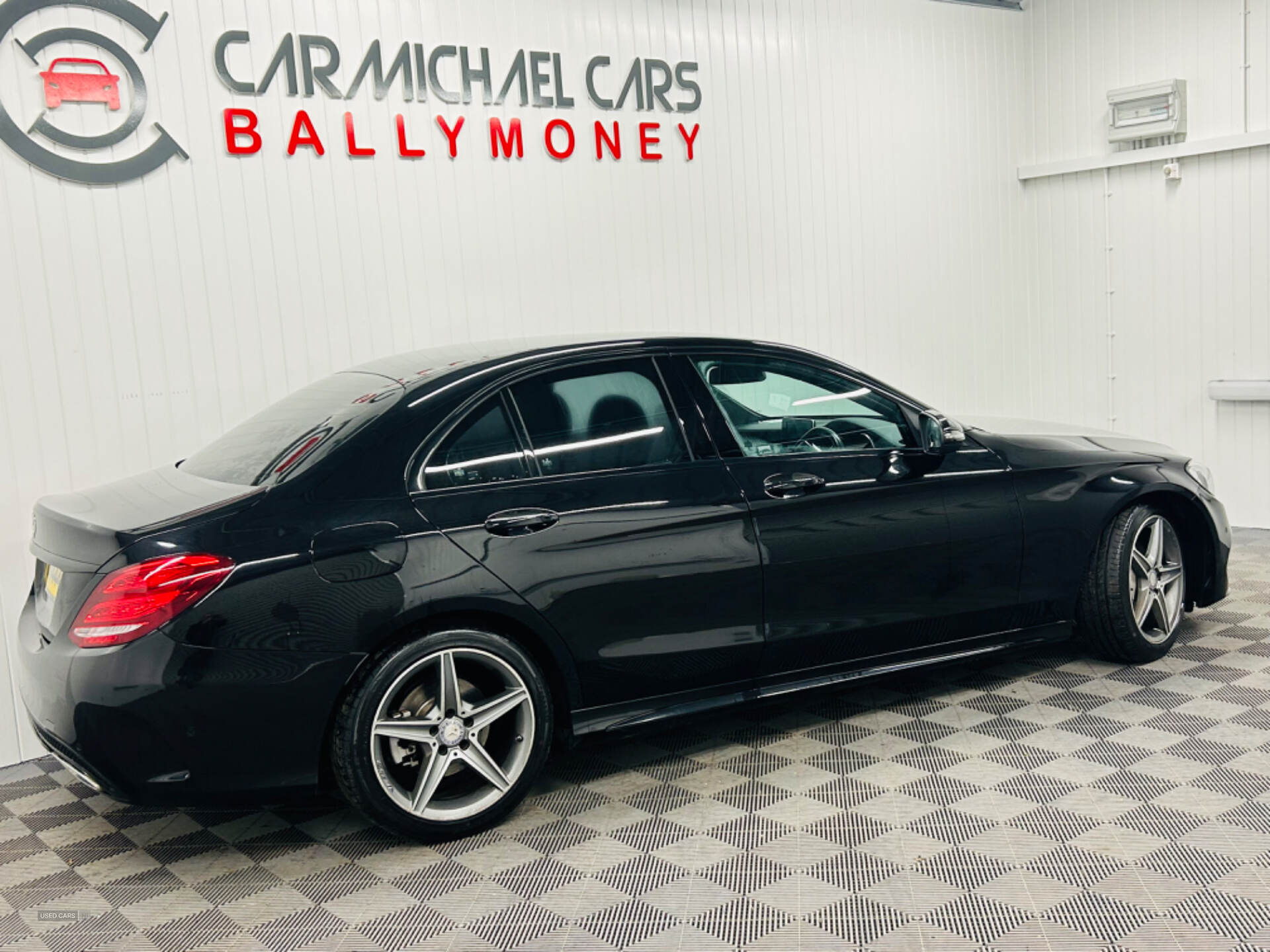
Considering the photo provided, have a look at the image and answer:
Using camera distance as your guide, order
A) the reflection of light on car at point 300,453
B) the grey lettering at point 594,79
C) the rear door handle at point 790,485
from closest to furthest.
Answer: the reflection of light on car at point 300,453, the rear door handle at point 790,485, the grey lettering at point 594,79

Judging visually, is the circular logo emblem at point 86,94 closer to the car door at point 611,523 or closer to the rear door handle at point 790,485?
the car door at point 611,523

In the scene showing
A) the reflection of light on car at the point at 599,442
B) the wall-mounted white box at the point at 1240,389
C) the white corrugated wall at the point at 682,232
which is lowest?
the wall-mounted white box at the point at 1240,389

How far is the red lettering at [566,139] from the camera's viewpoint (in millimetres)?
5711

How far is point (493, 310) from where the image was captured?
18.3ft

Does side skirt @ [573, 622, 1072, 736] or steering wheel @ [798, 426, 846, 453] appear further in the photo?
steering wheel @ [798, 426, 846, 453]

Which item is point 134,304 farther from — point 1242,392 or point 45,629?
point 1242,392

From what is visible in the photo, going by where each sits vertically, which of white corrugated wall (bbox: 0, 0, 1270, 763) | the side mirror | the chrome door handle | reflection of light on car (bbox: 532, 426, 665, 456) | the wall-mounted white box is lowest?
the wall-mounted white box

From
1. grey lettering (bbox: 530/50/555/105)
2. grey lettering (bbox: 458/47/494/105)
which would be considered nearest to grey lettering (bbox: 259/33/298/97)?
grey lettering (bbox: 458/47/494/105)

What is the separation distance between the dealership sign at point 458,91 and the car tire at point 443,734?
2.62 m

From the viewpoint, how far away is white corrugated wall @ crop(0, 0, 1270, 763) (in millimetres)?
4555

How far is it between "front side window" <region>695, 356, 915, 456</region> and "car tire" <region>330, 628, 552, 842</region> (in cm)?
107

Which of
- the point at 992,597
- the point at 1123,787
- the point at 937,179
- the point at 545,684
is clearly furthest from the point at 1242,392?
the point at 545,684

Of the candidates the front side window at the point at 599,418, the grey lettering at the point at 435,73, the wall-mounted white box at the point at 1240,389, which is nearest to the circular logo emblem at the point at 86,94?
the grey lettering at the point at 435,73

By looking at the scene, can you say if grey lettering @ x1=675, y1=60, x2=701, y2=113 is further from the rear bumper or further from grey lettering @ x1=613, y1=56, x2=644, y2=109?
the rear bumper
